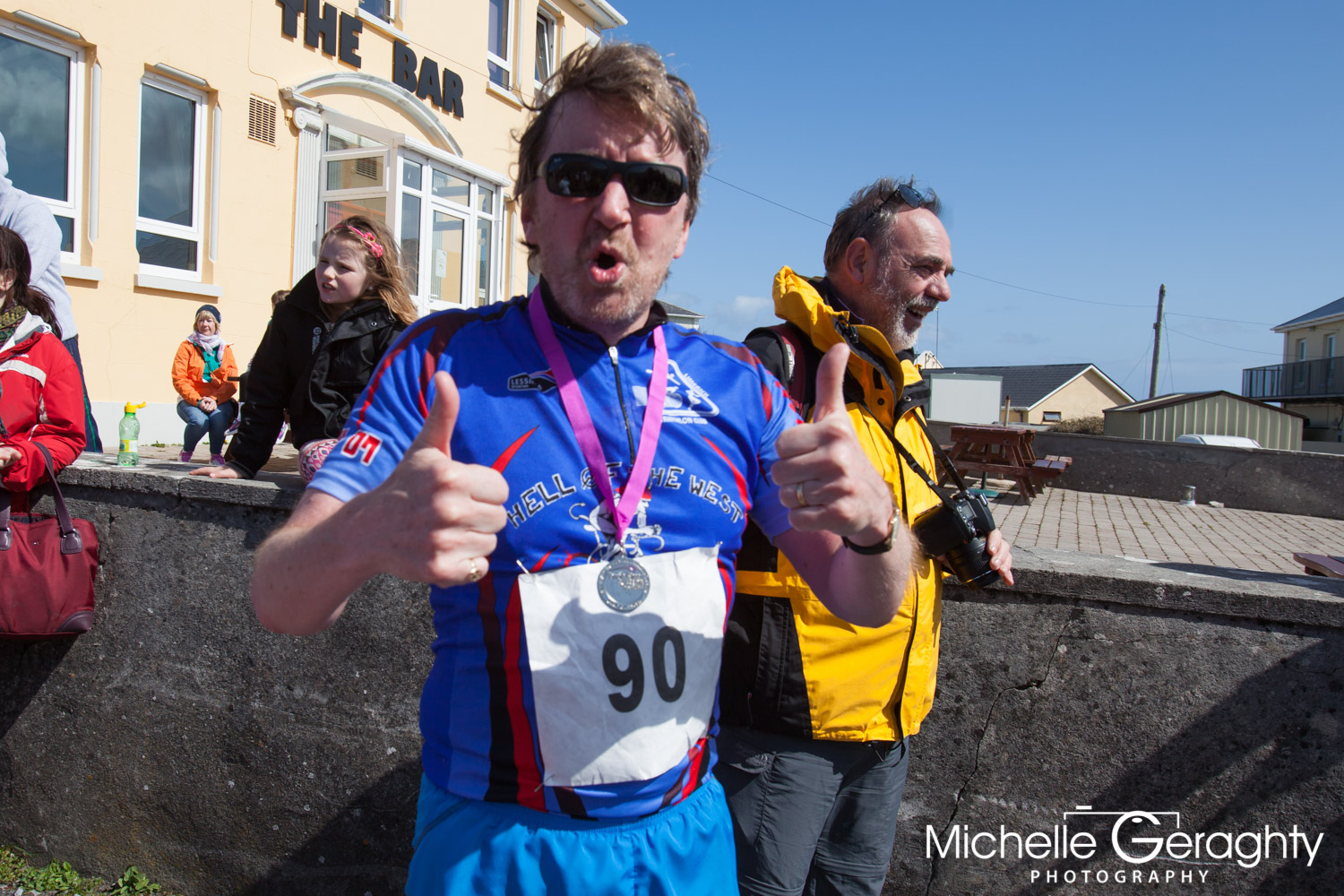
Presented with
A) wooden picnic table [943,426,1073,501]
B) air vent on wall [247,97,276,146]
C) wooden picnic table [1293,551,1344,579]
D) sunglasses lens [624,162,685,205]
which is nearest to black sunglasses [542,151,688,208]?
sunglasses lens [624,162,685,205]

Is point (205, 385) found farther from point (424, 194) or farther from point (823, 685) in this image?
point (424, 194)

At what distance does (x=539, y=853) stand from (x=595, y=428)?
0.72 metres

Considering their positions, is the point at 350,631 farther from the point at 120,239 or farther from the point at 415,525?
the point at 120,239

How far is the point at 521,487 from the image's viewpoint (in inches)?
55.5

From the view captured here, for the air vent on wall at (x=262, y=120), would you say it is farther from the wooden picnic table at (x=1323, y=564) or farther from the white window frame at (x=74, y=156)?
the wooden picnic table at (x=1323, y=564)

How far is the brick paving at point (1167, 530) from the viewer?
904 cm

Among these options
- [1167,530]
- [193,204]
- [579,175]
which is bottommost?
[1167,530]

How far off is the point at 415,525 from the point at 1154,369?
55299mm

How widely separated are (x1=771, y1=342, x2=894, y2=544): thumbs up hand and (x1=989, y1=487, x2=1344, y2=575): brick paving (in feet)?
25.2

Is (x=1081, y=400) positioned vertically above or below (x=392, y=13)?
below

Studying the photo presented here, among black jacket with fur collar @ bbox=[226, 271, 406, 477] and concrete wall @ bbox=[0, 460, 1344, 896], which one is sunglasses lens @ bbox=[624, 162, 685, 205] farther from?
black jacket with fur collar @ bbox=[226, 271, 406, 477]

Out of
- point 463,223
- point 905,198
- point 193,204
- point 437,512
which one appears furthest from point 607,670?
point 463,223

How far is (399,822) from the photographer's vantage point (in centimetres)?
294

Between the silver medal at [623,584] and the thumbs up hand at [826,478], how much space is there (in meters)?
0.30
